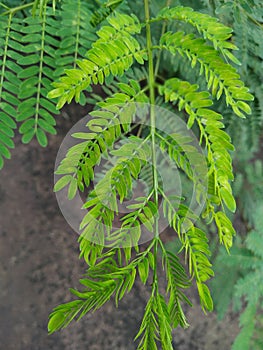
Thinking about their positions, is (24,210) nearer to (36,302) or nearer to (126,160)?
(36,302)

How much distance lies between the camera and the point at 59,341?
1455 millimetres

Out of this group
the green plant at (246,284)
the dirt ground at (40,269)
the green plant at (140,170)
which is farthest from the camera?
the dirt ground at (40,269)

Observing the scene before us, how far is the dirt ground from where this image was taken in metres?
1.44

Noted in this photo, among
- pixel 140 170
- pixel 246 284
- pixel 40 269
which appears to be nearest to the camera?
pixel 140 170

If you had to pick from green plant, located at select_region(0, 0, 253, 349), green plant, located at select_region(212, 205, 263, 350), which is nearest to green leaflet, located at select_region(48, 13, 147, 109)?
green plant, located at select_region(0, 0, 253, 349)

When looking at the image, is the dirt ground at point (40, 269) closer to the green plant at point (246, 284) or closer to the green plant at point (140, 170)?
the green plant at point (246, 284)

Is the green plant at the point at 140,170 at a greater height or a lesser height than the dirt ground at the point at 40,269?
greater

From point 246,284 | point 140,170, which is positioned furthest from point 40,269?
point 140,170

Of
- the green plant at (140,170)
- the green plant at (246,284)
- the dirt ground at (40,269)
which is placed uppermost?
the green plant at (140,170)

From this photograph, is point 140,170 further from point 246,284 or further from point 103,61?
point 246,284

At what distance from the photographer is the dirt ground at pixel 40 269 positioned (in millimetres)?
1440

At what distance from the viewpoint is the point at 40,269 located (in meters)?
1.47

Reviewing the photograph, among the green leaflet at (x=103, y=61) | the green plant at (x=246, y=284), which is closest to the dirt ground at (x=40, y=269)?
the green plant at (x=246, y=284)

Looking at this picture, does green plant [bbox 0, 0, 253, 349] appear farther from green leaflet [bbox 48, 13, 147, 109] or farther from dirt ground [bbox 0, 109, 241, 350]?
dirt ground [bbox 0, 109, 241, 350]
